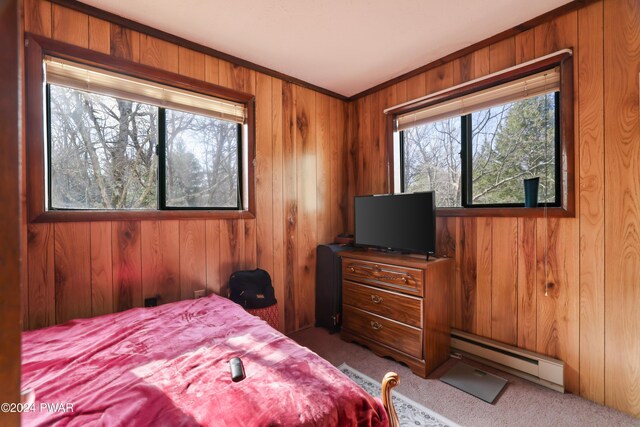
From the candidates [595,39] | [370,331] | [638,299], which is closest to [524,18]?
[595,39]

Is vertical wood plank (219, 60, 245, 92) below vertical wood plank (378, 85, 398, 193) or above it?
above

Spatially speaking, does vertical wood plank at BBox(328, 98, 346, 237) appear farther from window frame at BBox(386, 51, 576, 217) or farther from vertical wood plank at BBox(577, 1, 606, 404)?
vertical wood plank at BBox(577, 1, 606, 404)

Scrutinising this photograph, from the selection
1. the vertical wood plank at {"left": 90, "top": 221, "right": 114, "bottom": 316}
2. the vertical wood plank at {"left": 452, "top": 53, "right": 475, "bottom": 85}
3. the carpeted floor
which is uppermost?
the vertical wood plank at {"left": 452, "top": 53, "right": 475, "bottom": 85}

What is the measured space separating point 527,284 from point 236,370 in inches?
82.8

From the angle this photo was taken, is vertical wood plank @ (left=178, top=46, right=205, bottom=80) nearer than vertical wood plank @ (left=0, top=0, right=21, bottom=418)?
No

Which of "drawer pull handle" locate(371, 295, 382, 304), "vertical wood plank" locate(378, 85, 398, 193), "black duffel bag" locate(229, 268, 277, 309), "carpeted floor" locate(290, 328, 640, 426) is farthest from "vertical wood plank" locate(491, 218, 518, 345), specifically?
"black duffel bag" locate(229, 268, 277, 309)

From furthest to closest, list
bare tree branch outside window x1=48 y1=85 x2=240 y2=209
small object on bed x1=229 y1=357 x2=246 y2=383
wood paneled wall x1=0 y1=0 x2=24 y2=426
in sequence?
bare tree branch outside window x1=48 y1=85 x2=240 y2=209 < small object on bed x1=229 y1=357 x2=246 y2=383 < wood paneled wall x1=0 y1=0 x2=24 y2=426

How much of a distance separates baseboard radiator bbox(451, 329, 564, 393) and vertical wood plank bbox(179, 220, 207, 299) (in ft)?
7.10

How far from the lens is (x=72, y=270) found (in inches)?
70.9

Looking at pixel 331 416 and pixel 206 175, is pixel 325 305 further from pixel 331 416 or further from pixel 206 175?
pixel 331 416

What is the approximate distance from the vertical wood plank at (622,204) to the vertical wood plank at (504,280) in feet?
1.61

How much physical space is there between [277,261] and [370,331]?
3.47 ft

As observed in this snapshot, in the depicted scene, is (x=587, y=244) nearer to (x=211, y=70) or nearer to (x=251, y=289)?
(x=251, y=289)

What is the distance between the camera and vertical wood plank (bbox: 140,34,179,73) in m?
2.06
